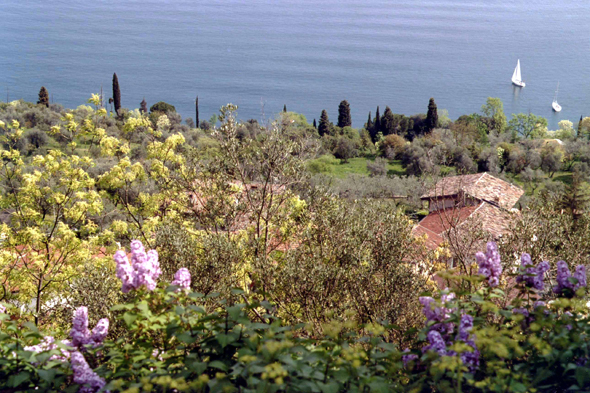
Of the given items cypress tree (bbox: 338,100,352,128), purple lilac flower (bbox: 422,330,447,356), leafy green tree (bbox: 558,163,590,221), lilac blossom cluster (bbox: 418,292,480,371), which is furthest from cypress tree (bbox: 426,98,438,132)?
purple lilac flower (bbox: 422,330,447,356)

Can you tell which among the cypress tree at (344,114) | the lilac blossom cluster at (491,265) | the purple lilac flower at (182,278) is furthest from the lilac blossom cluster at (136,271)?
the cypress tree at (344,114)

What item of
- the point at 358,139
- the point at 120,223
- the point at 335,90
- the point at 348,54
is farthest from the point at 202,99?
the point at 120,223

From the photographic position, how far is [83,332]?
3.23m

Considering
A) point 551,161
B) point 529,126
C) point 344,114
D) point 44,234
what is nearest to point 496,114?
point 529,126

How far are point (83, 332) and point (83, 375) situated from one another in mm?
397

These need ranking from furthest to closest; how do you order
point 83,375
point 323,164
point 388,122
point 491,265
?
1. point 388,122
2. point 323,164
3. point 491,265
4. point 83,375

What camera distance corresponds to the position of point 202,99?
107812 millimetres

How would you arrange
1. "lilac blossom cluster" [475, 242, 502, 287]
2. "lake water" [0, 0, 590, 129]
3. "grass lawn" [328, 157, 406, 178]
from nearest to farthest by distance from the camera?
1. "lilac blossom cluster" [475, 242, 502, 287]
2. "grass lawn" [328, 157, 406, 178]
3. "lake water" [0, 0, 590, 129]

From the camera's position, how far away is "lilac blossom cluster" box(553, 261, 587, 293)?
11.2 ft

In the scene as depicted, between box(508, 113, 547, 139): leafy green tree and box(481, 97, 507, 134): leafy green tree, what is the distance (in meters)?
1.41

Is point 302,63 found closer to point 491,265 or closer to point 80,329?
point 491,265

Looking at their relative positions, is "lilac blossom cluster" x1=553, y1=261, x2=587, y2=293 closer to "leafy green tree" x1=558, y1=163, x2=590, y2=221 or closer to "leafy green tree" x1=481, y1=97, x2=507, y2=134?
"leafy green tree" x1=558, y1=163, x2=590, y2=221

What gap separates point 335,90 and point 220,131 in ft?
360

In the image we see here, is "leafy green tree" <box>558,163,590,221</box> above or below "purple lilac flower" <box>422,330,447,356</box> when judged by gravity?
below
